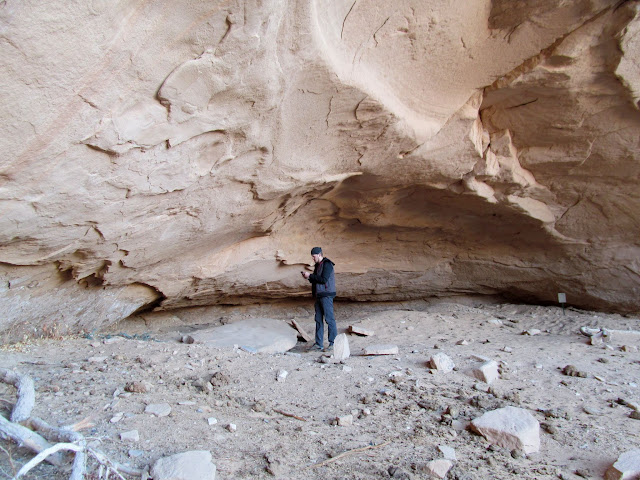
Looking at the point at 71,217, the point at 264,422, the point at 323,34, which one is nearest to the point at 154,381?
the point at 264,422

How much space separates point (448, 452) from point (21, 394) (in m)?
2.04

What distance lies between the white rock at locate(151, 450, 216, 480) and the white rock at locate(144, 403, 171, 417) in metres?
0.53

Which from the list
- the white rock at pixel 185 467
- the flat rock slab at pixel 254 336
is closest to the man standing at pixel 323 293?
the flat rock slab at pixel 254 336

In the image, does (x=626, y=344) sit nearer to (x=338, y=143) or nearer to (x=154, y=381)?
(x=338, y=143)

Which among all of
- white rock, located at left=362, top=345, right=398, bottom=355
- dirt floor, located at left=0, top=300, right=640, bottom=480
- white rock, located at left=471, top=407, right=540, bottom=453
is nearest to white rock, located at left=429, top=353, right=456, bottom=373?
dirt floor, located at left=0, top=300, right=640, bottom=480

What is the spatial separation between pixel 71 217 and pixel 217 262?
1.91 m

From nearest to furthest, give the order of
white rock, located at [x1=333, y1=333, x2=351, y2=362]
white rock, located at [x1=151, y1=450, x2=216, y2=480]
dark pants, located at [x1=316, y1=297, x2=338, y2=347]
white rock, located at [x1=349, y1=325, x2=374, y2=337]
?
1. white rock, located at [x1=151, y1=450, x2=216, y2=480]
2. white rock, located at [x1=333, y1=333, x2=351, y2=362]
3. dark pants, located at [x1=316, y1=297, x2=338, y2=347]
4. white rock, located at [x1=349, y1=325, x2=374, y2=337]

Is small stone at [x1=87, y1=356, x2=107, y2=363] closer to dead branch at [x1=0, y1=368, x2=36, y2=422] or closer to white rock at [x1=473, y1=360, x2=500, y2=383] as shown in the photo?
dead branch at [x1=0, y1=368, x2=36, y2=422]

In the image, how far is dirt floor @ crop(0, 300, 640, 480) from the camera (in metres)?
1.91

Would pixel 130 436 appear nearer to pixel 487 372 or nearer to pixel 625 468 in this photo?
pixel 625 468

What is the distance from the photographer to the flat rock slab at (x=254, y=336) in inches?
171

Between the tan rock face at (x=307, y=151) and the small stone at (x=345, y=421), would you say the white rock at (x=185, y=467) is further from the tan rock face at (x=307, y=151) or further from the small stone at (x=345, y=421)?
the tan rock face at (x=307, y=151)

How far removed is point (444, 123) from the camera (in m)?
4.14

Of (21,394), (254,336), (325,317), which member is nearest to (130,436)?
(21,394)
